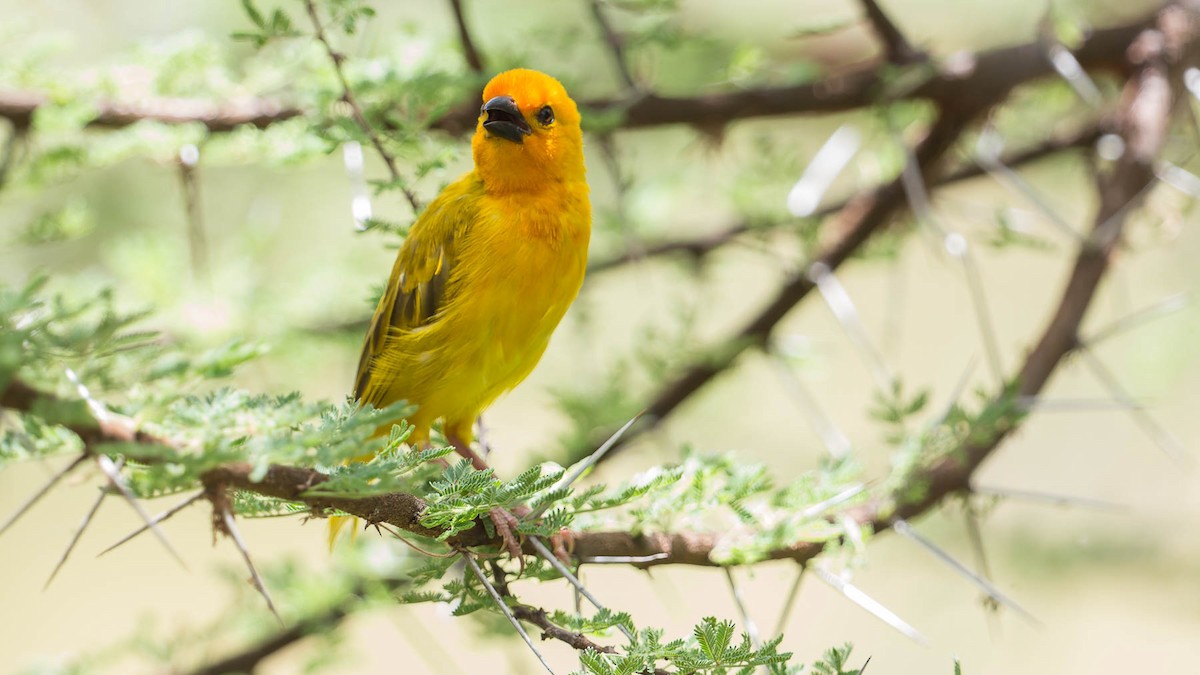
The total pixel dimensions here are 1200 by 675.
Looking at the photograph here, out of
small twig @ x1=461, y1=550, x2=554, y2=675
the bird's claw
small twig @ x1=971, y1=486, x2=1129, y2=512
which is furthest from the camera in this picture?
small twig @ x1=971, y1=486, x2=1129, y2=512

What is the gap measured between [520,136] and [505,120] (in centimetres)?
7

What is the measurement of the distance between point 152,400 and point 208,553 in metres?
9.09

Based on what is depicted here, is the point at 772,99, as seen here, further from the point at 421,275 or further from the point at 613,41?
the point at 421,275

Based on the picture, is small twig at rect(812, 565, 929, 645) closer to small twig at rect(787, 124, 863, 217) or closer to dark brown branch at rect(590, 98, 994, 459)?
dark brown branch at rect(590, 98, 994, 459)

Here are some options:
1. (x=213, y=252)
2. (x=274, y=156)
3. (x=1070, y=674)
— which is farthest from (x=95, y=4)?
(x=1070, y=674)

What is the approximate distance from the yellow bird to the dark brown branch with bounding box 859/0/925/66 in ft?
4.42

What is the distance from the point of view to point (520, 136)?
3.25 metres

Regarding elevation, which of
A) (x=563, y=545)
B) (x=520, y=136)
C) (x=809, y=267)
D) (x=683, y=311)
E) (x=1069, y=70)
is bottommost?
(x=563, y=545)

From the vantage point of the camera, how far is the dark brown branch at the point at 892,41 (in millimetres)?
4012

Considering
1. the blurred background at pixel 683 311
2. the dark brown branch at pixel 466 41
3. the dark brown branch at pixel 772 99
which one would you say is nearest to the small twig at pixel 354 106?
the blurred background at pixel 683 311

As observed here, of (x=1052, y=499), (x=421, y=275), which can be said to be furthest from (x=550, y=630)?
(x=1052, y=499)

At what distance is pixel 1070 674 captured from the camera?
7941mm

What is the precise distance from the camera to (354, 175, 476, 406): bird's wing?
3217mm

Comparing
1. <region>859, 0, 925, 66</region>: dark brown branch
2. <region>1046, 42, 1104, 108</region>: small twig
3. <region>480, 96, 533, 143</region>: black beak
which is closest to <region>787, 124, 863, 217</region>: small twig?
<region>859, 0, 925, 66</region>: dark brown branch
